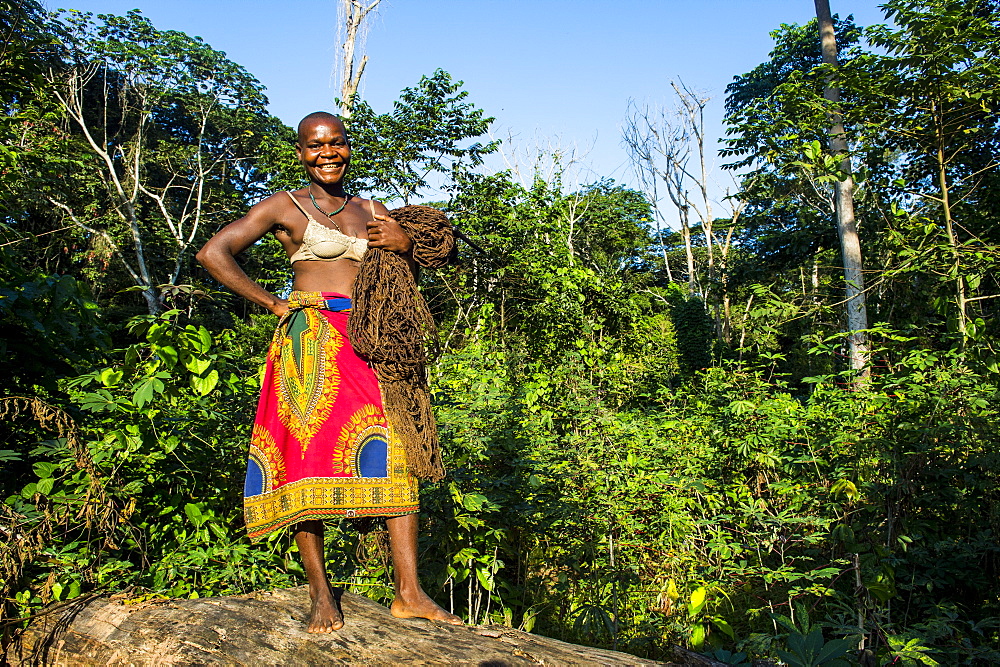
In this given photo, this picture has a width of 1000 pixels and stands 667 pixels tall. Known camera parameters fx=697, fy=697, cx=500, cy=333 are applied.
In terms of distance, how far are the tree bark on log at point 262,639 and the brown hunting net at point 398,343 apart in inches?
21.1

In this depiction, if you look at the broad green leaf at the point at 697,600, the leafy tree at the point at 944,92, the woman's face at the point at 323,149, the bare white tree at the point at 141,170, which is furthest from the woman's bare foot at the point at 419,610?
the bare white tree at the point at 141,170

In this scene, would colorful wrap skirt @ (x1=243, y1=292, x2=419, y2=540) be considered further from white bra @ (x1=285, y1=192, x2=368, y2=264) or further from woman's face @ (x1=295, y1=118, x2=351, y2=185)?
woman's face @ (x1=295, y1=118, x2=351, y2=185)

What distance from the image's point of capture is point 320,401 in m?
2.39

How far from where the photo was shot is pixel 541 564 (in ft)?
14.1

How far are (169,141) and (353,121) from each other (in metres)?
12.0

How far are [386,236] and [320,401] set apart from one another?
626 millimetres

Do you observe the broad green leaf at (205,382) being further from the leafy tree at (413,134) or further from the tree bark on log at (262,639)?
the leafy tree at (413,134)

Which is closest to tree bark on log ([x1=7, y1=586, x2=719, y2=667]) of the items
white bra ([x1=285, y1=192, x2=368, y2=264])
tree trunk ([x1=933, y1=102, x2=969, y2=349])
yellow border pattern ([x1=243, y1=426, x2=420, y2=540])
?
yellow border pattern ([x1=243, y1=426, x2=420, y2=540])

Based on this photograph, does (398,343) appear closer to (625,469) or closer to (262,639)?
(262,639)

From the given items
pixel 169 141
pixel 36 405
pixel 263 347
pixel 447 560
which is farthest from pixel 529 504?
pixel 169 141

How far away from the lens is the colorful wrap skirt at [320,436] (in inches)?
92.0

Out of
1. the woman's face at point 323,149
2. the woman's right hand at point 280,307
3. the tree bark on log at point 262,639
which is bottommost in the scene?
the tree bark on log at point 262,639

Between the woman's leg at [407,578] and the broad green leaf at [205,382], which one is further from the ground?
the broad green leaf at [205,382]

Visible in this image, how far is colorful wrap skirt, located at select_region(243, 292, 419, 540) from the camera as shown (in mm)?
2338
